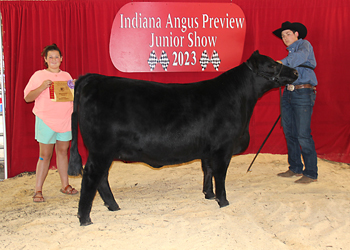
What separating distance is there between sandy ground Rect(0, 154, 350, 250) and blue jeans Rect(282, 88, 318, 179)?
33 centimetres

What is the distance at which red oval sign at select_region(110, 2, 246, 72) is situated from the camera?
15.7ft

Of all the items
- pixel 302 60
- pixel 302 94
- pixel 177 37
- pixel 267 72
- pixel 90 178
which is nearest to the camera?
pixel 90 178

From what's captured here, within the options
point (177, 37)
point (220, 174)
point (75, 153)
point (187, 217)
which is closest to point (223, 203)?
point (220, 174)

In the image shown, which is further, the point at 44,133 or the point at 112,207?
the point at 44,133

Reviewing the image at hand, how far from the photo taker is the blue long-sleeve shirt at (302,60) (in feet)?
11.5

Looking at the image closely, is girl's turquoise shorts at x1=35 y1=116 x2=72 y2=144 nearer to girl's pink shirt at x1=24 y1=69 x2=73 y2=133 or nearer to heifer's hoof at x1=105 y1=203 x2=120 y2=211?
girl's pink shirt at x1=24 y1=69 x2=73 y2=133

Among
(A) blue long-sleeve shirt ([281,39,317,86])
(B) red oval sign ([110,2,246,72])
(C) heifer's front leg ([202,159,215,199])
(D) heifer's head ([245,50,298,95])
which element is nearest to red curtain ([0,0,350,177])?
(B) red oval sign ([110,2,246,72])

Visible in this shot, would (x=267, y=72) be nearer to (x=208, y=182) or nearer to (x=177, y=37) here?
(x=208, y=182)

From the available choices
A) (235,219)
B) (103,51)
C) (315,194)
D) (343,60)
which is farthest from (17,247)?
(343,60)

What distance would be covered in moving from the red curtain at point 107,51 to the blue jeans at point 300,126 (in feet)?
3.75

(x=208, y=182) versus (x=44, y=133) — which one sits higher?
(x=44, y=133)

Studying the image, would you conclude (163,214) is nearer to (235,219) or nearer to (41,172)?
(235,219)

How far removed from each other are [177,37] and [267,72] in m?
2.18

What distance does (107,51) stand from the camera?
16.0ft
